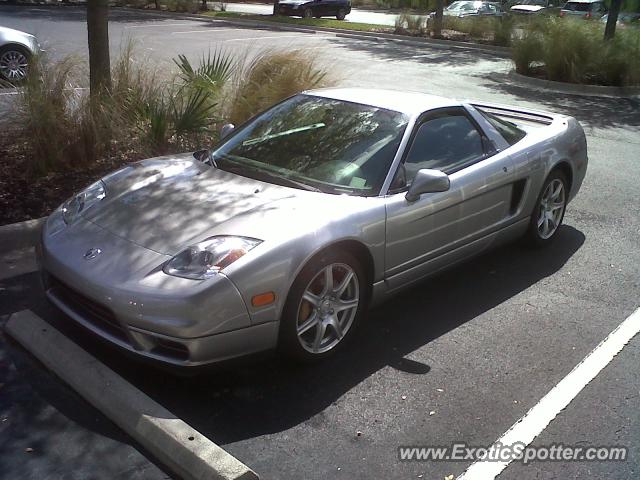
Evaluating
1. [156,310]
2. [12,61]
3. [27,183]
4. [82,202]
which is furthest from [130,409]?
[12,61]

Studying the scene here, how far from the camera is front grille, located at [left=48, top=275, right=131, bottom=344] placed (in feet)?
11.4

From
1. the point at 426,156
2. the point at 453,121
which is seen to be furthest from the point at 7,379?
the point at 453,121

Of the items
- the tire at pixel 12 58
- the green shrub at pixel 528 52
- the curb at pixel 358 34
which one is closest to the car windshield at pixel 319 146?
the tire at pixel 12 58

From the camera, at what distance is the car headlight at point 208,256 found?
11.2 ft

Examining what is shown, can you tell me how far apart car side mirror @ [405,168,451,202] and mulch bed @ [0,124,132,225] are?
3228 millimetres

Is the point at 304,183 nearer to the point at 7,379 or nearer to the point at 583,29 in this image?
the point at 7,379

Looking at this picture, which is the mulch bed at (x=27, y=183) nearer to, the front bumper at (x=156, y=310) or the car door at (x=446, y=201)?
the front bumper at (x=156, y=310)

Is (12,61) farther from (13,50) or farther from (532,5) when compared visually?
(532,5)

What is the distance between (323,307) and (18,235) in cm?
283

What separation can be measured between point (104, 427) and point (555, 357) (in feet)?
8.45

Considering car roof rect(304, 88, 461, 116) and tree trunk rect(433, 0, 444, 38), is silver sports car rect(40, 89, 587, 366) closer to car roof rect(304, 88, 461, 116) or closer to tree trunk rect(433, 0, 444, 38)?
car roof rect(304, 88, 461, 116)

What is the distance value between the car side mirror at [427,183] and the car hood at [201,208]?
0.35 meters

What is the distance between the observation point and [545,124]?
19.7 feet

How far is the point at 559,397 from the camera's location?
3.67 meters
